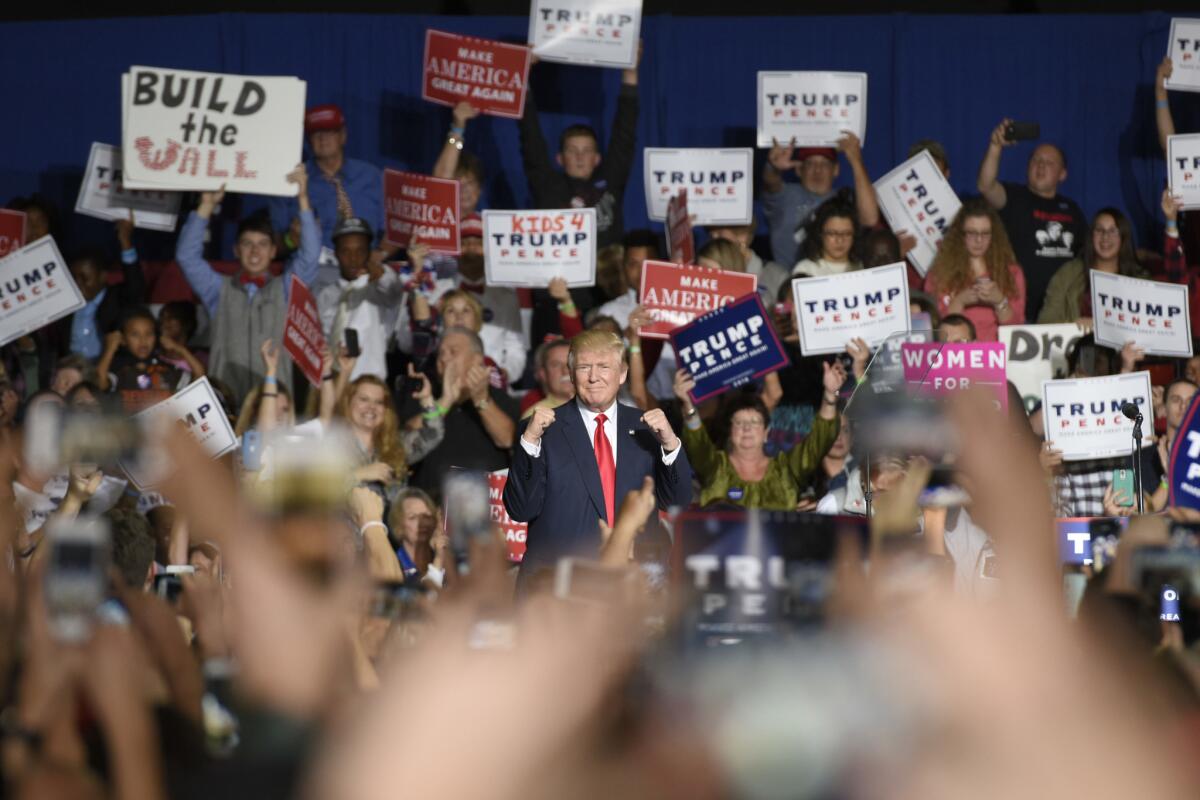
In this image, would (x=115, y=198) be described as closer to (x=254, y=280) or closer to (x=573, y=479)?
(x=254, y=280)

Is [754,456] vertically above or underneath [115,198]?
underneath

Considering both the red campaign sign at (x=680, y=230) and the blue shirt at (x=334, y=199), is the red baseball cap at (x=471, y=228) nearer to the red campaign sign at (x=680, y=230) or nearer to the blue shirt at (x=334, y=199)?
the blue shirt at (x=334, y=199)

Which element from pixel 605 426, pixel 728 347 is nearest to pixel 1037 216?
pixel 728 347

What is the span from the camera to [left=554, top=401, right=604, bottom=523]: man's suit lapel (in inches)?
186

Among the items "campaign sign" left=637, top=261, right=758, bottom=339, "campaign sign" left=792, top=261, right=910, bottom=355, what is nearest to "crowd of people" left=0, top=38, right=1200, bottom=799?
"campaign sign" left=792, top=261, right=910, bottom=355

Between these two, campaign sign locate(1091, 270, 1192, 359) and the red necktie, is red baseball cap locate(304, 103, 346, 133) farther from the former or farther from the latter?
the red necktie

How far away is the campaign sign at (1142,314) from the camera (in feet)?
24.3

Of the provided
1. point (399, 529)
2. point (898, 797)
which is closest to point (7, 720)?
point (898, 797)

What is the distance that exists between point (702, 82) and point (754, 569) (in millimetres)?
8065

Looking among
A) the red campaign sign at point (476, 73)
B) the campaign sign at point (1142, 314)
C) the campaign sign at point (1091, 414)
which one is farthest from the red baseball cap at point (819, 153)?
the campaign sign at point (1091, 414)

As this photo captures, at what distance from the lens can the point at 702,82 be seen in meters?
10.3

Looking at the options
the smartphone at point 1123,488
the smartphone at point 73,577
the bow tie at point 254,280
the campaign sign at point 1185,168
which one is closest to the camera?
the smartphone at point 73,577

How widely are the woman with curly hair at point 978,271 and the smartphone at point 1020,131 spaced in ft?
2.22

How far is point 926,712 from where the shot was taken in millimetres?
2084
